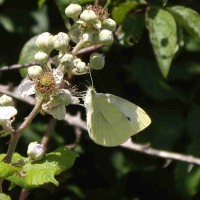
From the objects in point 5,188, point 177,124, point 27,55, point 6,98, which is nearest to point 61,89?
point 6,98

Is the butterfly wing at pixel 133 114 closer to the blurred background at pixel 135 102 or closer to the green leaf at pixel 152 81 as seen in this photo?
the blurred background at pixel 135 102

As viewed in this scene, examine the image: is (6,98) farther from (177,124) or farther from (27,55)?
(177,124)

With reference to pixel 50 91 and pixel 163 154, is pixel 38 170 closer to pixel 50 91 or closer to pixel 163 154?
pixel 50 91

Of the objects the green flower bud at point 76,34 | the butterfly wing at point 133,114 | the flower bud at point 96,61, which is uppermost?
the green flower bud at point 76,34

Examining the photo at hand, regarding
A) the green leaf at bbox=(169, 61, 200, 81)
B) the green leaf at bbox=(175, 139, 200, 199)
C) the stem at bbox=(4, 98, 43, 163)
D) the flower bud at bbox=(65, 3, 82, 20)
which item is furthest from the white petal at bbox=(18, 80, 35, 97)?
the green leaf at bbox=(169, 61, 200, 81)

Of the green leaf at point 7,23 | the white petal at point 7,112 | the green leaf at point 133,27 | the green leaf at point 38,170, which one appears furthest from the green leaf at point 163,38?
the green leaf at point 7,23

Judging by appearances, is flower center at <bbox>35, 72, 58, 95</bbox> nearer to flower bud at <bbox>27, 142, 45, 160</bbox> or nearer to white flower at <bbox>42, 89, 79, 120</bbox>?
white flower at <bbox>42, 89, 79, 120</bbox>

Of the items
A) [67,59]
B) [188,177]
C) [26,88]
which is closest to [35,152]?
[26,88]
